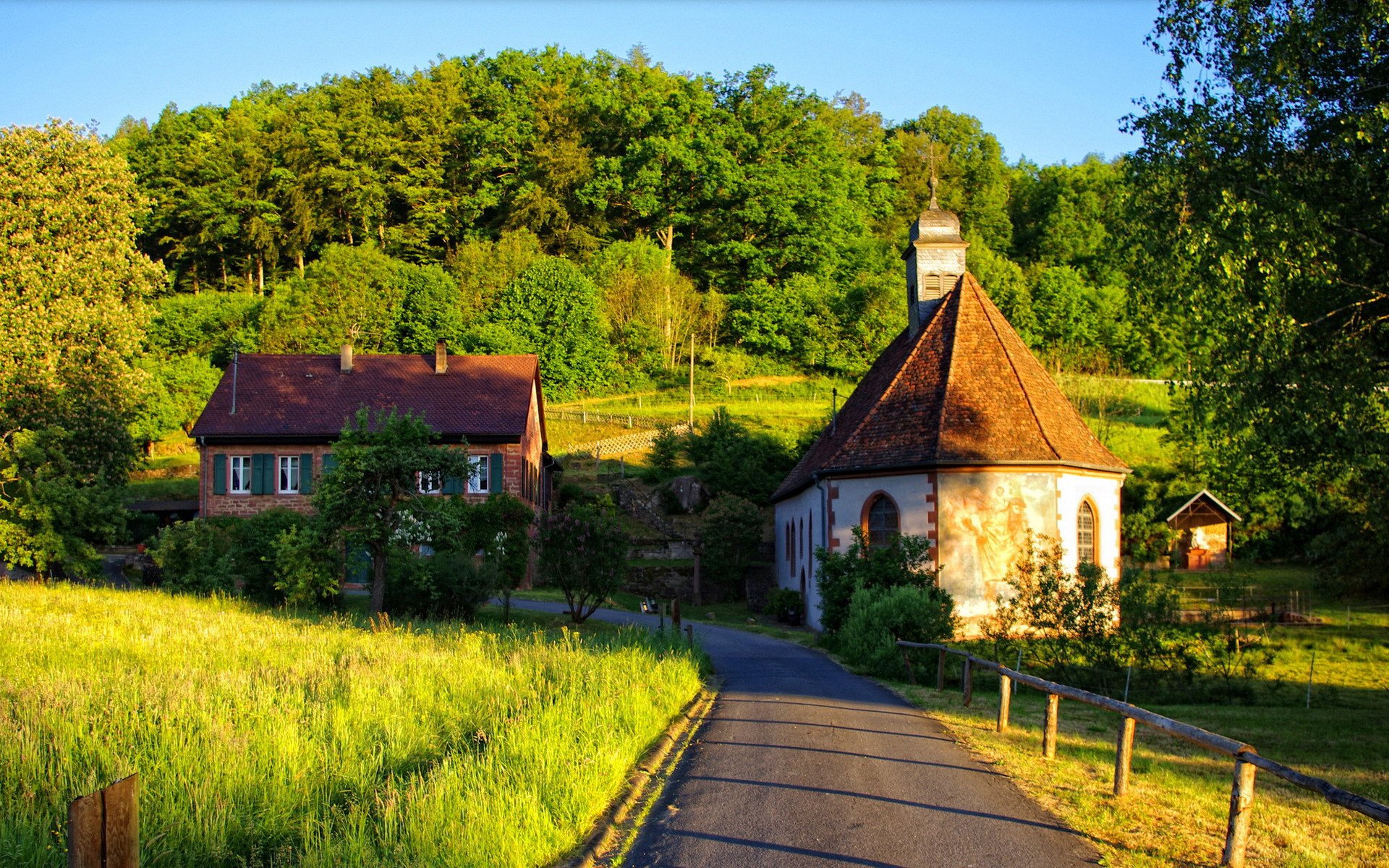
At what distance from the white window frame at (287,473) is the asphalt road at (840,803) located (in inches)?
1093

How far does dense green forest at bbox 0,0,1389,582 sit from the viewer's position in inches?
607

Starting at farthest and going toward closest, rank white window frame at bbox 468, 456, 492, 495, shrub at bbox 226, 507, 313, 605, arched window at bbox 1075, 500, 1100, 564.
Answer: white window frame at bbox 468, 456, 492, 495 → arched window at bbox 1075, 500, 1100, 564 → shrub at bbox 226, 507, 313, 605

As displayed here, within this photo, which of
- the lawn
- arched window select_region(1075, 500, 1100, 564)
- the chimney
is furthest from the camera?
the chimney

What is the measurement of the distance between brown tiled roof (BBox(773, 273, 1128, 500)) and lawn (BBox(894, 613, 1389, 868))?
7.32 meters

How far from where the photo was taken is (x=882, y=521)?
2634 cm

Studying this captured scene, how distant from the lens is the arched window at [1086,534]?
26.4 metres

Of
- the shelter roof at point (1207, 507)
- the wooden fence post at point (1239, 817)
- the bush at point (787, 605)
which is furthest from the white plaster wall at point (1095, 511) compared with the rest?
the wooden fence post at point (1239, 817)

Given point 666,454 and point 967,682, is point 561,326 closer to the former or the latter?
point 666,454

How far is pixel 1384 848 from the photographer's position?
25.7 ft

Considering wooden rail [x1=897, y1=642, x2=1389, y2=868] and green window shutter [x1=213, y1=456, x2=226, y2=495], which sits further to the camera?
green window shutter [x1=213, y1=456, x2=226, y2=495]

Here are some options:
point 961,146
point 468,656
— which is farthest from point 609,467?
point 961,146

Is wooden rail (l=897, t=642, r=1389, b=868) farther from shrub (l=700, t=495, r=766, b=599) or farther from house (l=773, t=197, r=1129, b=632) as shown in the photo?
shrub (l=700, t=495, r=766, b=599)

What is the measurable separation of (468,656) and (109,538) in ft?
52.0

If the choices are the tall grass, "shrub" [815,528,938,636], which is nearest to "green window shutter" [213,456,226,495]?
"shrub" [815,528,938,636]
